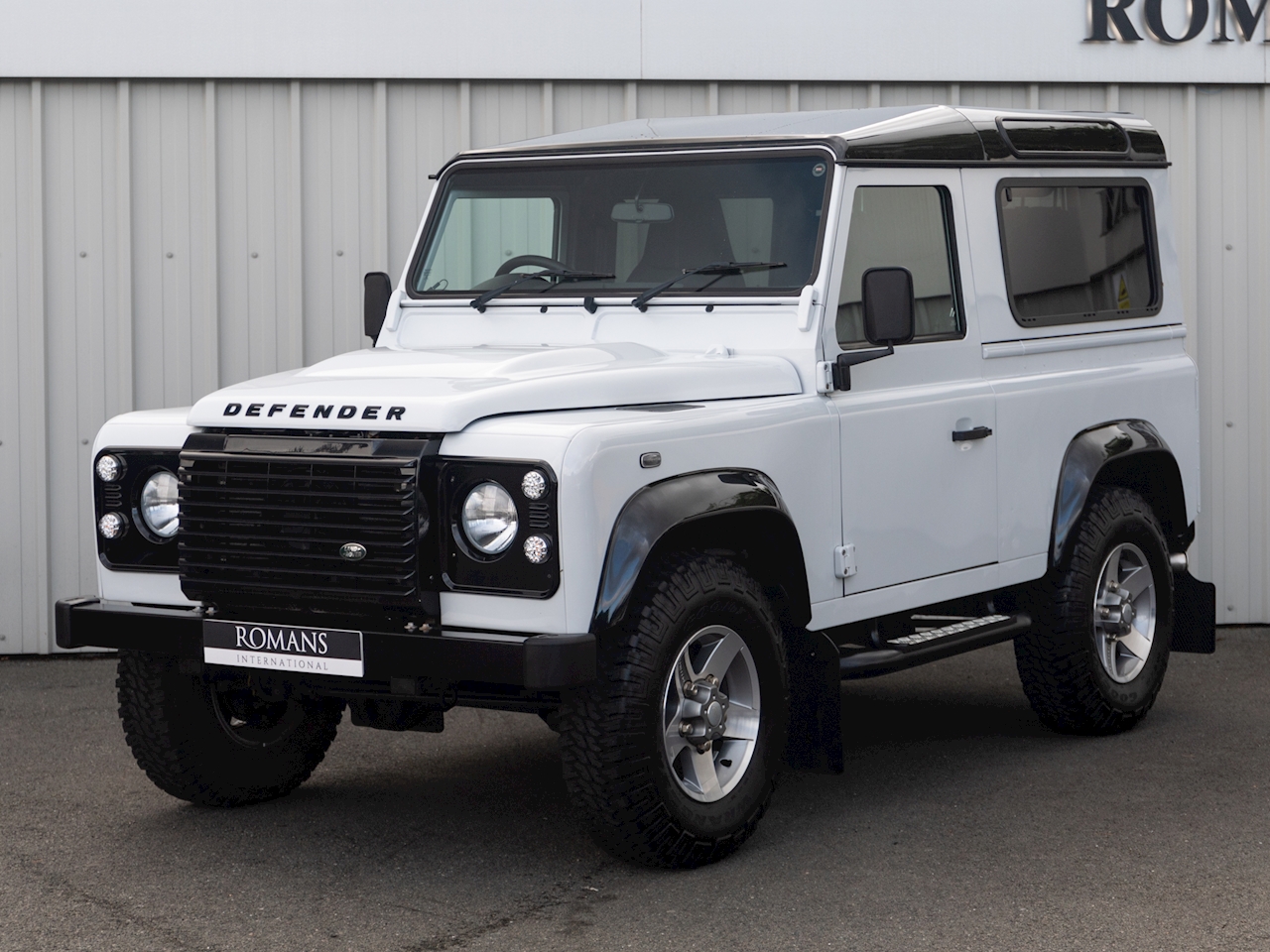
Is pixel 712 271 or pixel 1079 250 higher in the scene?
pixel 1079 250

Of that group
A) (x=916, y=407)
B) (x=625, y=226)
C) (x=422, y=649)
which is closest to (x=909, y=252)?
(x=916, y=407)

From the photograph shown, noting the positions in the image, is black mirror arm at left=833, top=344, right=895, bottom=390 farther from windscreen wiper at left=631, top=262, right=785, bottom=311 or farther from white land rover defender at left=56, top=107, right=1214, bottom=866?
windscreen wiper at left=631, top=262, right=785, bottom=311

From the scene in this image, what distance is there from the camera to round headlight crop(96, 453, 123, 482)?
5020 mm

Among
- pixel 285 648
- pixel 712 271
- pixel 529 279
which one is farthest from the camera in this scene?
pixel 529 279

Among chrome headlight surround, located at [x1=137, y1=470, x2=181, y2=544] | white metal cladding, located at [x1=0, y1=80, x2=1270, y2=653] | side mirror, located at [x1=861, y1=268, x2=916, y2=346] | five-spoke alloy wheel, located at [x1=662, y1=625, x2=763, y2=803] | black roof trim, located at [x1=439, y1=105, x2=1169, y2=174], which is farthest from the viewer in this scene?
white metal cladding, located at [x1=0, y1=80, x2=1270, y2=653]

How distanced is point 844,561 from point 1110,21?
4.67 metres

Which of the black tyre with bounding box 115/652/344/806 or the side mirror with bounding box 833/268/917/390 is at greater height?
the side mirror with bounding box 833/268/917/390

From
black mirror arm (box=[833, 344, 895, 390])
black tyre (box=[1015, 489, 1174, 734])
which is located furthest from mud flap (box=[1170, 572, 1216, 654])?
black mirror arm (box=[833, 344, 895, 390])

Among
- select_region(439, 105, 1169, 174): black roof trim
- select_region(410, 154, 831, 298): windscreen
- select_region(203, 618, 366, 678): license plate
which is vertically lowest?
select_region(203, 618, 366, 678): license plate

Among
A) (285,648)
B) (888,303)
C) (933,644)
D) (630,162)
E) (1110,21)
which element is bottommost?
(933,644)

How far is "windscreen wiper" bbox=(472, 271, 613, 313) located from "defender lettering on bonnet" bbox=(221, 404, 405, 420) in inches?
52.1

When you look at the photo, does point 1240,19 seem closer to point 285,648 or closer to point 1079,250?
point 1079,250

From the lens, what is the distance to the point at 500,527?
172 inches

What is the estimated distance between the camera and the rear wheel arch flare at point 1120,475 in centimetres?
623
